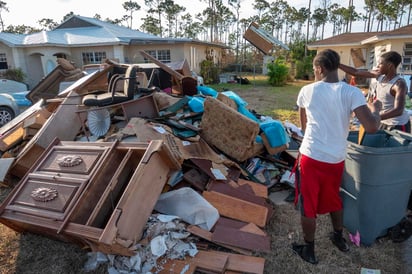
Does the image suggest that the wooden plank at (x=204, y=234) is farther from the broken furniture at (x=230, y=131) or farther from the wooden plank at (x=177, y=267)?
the broken furniture at (x=230, y=131)

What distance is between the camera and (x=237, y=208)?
288cm

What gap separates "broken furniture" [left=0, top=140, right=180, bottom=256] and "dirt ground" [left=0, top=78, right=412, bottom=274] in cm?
20

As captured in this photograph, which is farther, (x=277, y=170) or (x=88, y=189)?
(x=277, y=170)

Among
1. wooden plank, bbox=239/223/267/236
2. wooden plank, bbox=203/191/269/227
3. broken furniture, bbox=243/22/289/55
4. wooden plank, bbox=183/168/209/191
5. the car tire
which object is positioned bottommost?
wooden plank, bbox=239/223/267/236

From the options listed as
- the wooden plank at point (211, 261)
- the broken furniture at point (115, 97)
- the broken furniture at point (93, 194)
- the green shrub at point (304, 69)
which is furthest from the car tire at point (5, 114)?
the green shrub at point (304, 69)

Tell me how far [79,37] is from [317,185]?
16.8 m

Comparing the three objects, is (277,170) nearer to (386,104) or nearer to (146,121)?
(386,104)

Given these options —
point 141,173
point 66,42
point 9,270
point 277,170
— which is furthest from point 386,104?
point 66,42

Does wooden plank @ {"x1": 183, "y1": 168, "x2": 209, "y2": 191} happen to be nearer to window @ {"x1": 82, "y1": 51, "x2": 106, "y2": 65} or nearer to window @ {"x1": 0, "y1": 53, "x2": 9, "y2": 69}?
window @ {"x1": 82, "y1": 51, "x2": 106, "y2": 65}

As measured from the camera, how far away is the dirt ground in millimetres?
2344

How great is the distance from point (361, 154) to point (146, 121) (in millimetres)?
2540

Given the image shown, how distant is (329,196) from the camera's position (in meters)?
2.30

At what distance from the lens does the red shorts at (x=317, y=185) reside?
7.13 feet

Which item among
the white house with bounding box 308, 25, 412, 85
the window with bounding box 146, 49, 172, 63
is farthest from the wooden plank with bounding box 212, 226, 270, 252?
the window with bounding box 146, 49, 172, 63
